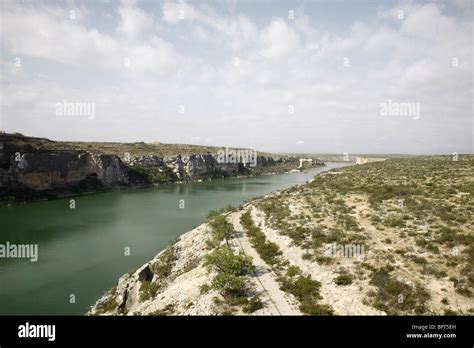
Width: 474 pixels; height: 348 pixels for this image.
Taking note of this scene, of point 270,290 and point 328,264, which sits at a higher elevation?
point 328,264

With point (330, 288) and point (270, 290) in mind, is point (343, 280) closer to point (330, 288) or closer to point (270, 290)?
point (330, 288)

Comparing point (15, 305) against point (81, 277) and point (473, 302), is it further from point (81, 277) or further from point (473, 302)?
point (473, 302)

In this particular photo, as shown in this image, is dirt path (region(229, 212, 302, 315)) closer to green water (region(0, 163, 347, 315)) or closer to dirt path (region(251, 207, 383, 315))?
dirt path (region(251, 207, 383, 315))

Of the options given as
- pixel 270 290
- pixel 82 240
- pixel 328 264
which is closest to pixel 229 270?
pixel 270 290

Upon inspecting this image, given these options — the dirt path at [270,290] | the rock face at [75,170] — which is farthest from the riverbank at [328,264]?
the rock face at [75,170]

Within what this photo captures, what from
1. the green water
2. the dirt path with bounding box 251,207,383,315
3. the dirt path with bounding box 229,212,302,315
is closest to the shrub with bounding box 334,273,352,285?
the dirt path with bounding box 251,207,383,315
